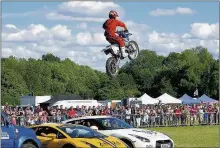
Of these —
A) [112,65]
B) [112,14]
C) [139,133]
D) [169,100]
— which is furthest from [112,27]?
[169,100]

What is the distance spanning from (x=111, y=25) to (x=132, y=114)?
11.5 metres

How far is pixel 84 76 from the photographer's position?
124938 millimetres

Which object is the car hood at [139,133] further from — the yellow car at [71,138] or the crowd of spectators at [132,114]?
the crowd of spectators at [132,114]

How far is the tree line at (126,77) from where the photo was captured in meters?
102

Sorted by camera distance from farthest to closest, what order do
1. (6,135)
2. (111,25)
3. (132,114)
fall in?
1. (132,114)
2. (111,25)
3. (6,135)

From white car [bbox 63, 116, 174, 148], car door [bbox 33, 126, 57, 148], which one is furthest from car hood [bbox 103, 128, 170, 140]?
car door [bbox 33, 126, 57, 148]

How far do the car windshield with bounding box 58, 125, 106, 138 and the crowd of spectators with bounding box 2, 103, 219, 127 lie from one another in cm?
1541

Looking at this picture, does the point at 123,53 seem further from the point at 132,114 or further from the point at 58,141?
the point at 58,141

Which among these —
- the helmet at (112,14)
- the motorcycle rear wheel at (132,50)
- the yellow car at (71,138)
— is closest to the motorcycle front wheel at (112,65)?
the motorcycle rear wheel at (132,50)

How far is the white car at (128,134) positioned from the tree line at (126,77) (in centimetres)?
6811

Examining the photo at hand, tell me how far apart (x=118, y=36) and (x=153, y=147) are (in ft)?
30.7

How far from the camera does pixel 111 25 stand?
2894cm

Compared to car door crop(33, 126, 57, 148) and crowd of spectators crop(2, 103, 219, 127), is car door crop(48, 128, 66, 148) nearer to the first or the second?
car door crop(33, 126, 57, 148)

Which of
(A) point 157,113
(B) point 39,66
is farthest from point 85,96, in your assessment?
(A) point 157,113
